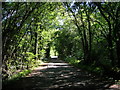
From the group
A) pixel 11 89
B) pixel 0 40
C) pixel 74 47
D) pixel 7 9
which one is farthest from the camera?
pixel 74 47

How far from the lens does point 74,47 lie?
34594 millimetres

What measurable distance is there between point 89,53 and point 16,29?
9.75m

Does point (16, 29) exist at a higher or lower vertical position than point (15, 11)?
lower

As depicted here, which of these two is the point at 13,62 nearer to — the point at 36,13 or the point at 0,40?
the point at 0,40

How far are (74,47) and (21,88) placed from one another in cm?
2806

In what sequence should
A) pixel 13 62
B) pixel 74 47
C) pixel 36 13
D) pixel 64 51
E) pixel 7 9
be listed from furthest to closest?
pixel 64 51 < pixel 74 47 < pixel 36 13 < pixel 13 62 < pixel 7 9

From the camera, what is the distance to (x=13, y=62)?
10383 millimetres

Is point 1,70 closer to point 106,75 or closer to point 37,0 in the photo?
point 37,0

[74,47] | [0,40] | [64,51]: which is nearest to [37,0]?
[0,40]

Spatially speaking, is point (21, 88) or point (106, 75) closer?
point (21, 88)

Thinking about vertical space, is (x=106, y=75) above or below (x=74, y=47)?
below

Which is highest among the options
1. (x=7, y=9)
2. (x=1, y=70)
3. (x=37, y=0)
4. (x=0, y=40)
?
(x=37, y=0)

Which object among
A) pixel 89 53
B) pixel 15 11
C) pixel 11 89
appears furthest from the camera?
pixel 89 53

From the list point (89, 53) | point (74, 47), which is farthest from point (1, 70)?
point (74, 47)
